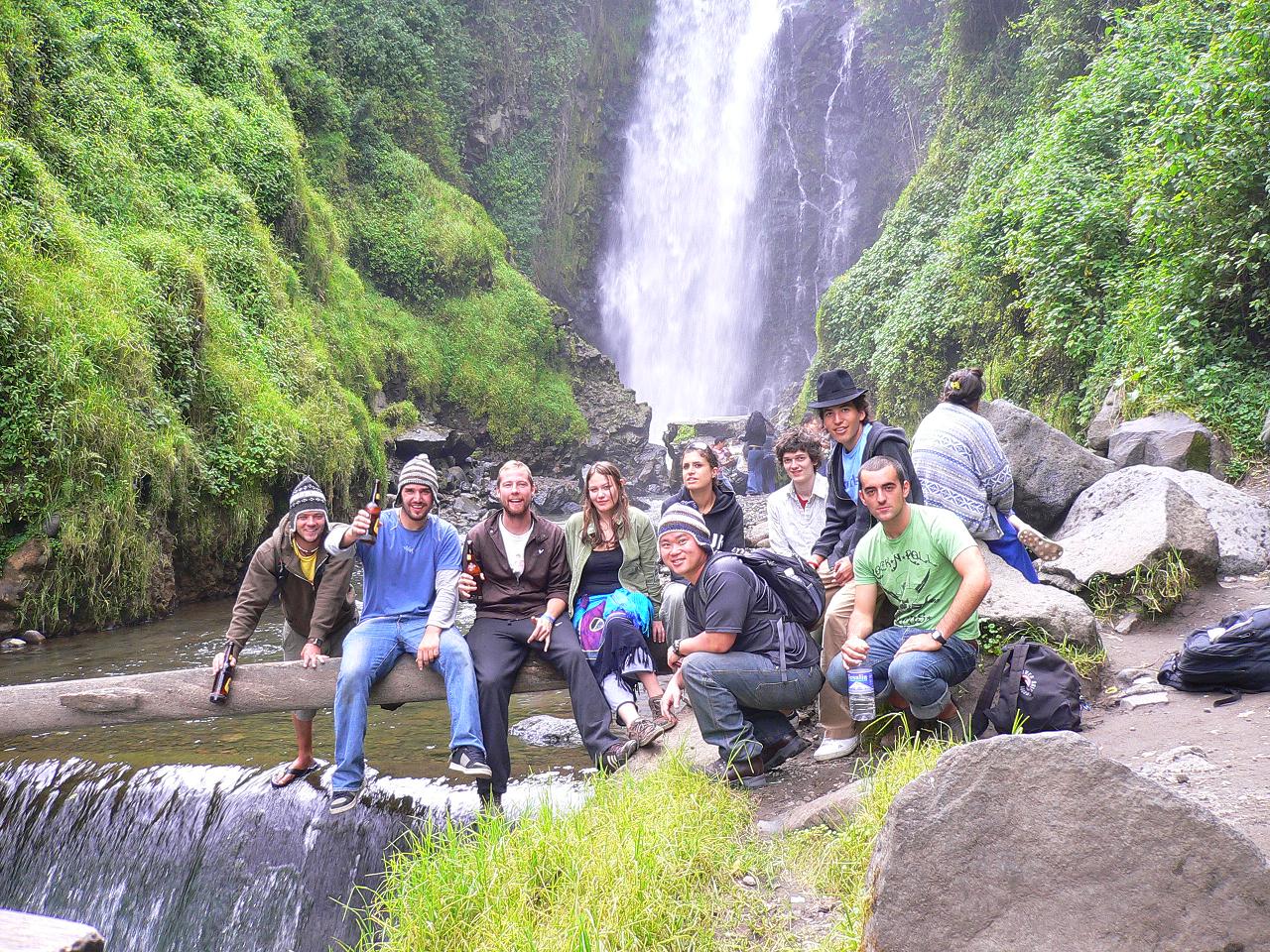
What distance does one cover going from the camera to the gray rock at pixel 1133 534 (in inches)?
235

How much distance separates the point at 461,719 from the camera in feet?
15.5

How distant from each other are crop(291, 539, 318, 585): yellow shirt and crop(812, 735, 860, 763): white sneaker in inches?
125

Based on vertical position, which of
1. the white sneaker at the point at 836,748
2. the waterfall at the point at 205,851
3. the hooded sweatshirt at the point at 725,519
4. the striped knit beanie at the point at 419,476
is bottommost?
the waterfall at the point at 205,851

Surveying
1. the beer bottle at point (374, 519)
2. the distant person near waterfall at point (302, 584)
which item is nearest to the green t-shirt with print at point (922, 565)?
the beer bottle at point (374, 519)

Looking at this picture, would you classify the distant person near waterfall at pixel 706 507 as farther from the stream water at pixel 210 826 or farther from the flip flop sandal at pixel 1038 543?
the flip flop sandal at pixel 1038 543

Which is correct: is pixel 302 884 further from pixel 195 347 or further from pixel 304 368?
pixel 304 368

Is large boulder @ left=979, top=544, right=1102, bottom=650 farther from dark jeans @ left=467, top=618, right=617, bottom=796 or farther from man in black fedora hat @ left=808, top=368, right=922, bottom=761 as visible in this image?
dark jeans @ left=467, top=618, right=617, bottom=796

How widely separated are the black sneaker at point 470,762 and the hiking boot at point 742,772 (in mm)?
1174

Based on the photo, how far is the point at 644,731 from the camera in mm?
4910

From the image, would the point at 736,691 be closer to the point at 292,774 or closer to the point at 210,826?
the point at 292,774

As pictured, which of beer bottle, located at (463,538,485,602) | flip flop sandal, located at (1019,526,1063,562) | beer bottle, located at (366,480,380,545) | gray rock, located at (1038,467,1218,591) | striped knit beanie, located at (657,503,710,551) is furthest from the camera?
flip flop sandal, located at (1019,526,1063,562)

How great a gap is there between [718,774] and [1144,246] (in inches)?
353

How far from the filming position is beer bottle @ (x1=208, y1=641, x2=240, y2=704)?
5.11 meters

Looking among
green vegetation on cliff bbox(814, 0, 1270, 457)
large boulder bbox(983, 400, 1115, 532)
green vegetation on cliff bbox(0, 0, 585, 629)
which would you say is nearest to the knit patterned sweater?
large boulder bbox(983, 400, 1115, 532)
